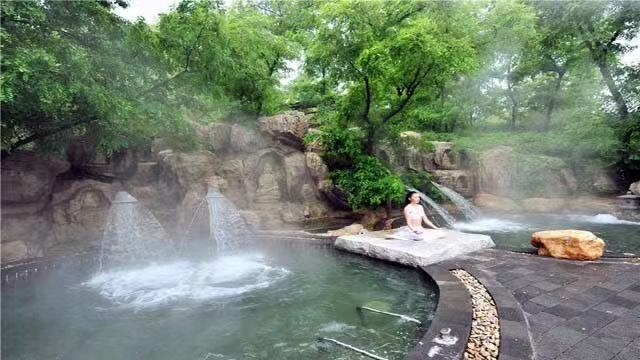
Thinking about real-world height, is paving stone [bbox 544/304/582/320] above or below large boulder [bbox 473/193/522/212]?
below

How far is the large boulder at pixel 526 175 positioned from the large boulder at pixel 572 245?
36.6 feet

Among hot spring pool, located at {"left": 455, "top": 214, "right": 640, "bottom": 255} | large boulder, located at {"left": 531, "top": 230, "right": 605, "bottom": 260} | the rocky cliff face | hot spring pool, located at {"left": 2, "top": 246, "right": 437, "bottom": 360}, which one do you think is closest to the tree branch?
the rocky cliff face

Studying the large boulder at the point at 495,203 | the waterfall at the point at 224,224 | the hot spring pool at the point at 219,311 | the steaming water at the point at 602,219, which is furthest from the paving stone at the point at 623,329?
the large boulder at the point at 495,203

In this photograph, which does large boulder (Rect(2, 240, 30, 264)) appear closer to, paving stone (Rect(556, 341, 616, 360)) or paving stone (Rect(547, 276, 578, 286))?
paving stone (Rect(556, 341, 616, 360))

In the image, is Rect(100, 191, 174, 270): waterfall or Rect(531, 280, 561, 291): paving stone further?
Rect(100, 191, 174, 270): waterfall

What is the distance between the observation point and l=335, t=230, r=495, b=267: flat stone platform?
24.1 feet

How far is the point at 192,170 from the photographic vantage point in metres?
13.0

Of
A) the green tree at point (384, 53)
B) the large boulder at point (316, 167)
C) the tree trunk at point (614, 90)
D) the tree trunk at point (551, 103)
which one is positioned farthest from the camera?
the tree trunk at point (551, 103)

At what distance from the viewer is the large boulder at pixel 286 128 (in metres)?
14.5

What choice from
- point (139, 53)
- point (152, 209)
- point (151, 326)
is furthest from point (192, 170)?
point (151, 326)

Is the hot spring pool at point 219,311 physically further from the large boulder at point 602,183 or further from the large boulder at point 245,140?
the large boulder at point 602,183

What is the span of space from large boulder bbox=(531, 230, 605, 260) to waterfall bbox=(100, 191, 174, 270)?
9.65 metres

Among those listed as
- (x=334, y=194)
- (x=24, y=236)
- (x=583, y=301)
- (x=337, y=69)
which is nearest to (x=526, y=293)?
(x=583, y=301)

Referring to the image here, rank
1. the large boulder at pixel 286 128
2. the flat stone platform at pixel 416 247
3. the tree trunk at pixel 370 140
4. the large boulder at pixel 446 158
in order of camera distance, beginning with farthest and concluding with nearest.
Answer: the large boulder at pixel 446 158
the tree trunk at pixel 370 140
the large boulder at pixel 286 128
the flat stone platform at pixel 416 247
